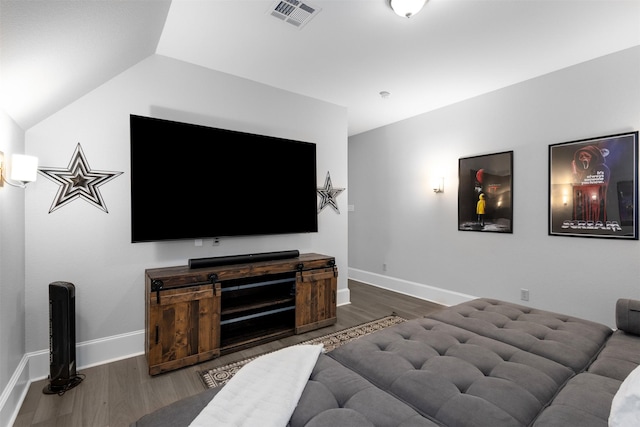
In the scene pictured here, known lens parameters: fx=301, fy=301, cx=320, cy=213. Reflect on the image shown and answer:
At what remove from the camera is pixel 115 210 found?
8.50 feet

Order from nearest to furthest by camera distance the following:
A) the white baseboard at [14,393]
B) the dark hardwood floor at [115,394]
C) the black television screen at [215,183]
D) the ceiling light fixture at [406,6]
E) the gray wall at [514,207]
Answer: the white baseboard at [14,393] → the dark hardwood floor at [115,394] → the ceiling light fixture at [406,6] → the black television screen at [215,183] → the gray wall at [514,207]

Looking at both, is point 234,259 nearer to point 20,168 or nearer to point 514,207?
point 20,168

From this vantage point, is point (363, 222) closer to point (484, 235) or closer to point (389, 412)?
point (484, 235)

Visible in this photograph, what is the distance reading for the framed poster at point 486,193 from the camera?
11.7 feet

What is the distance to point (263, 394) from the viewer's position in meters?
1.12

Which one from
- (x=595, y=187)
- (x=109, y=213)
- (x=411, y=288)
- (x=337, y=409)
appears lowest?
(x=411, y=288)

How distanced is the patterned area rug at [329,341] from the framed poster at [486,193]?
161 cm

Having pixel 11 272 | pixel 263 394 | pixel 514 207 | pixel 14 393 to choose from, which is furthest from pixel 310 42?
pixel 14 393

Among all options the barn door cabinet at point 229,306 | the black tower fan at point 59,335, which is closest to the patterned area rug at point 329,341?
the barn door cabinet at point 229,306

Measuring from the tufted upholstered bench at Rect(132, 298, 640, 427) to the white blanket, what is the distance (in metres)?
0.05

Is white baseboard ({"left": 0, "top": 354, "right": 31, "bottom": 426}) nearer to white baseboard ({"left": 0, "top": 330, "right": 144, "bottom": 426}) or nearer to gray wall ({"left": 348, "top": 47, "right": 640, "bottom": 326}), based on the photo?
white baseboard ({"left": 0, "top": 330, "right": 144, "bottom": 426})

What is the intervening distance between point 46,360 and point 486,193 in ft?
15.2

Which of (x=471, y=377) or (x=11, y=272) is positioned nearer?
(x=471, y=377)

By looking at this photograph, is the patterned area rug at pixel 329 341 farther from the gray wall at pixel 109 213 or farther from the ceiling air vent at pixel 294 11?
the ceiling air vent at pixel 294 11
